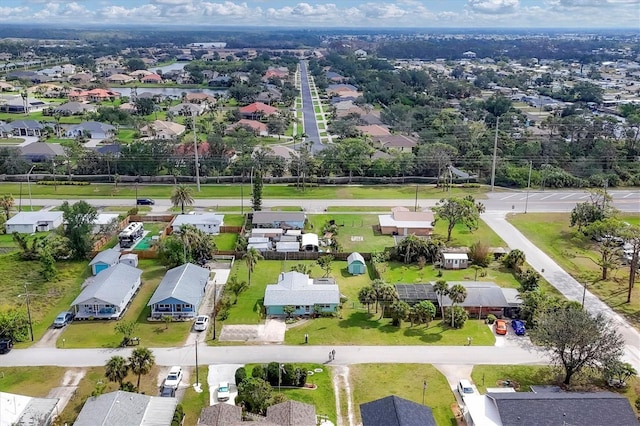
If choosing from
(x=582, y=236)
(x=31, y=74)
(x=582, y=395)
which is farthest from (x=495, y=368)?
(x=31, y=74)

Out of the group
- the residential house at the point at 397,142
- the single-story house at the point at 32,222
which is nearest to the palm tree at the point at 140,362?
the single-story house at the point at 32,222

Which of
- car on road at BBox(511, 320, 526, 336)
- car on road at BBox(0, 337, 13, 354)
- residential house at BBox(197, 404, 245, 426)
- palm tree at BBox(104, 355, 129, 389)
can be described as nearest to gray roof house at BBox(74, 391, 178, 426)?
palm tree at BBox(104, 355, 129, 389)

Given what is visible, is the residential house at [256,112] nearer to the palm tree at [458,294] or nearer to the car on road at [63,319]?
the car on road at [63,319]

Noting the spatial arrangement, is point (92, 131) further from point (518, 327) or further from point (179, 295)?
point (518, 327)

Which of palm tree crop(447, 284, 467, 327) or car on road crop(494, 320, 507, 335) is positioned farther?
palm tree crop(447, 284, 467, 327)

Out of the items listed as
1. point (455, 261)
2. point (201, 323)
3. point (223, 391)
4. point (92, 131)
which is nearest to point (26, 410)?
point (223, 391)

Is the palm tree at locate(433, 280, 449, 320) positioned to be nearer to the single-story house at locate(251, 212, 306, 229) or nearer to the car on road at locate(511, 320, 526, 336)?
the car on road at locate(511, 320, 526, 336)
